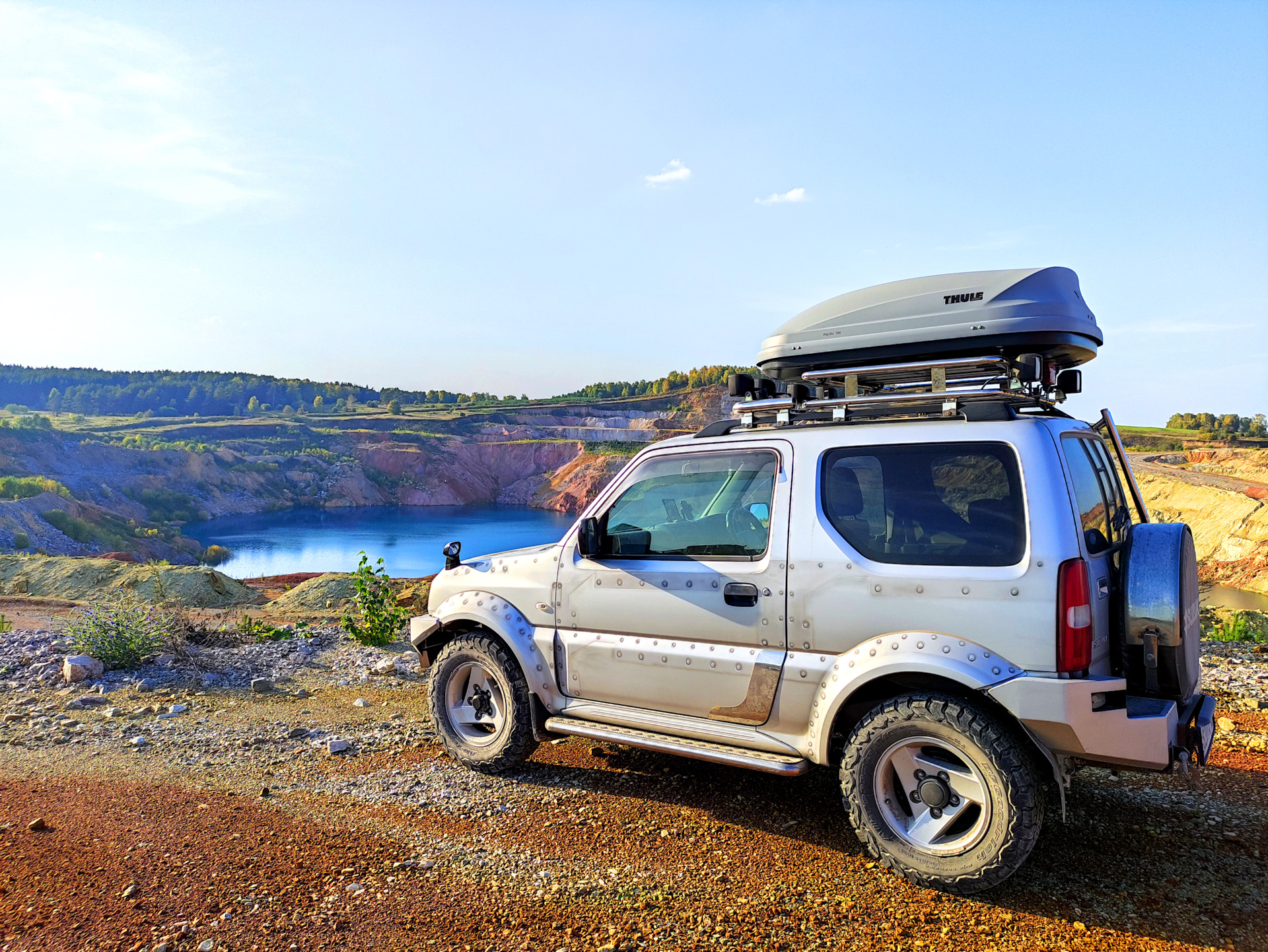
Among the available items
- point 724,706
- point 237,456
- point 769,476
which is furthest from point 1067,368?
point 237,456

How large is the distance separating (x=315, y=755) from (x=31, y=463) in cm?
6622

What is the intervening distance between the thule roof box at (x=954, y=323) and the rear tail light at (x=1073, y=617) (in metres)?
1.19

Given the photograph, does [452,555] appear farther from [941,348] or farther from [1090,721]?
[1090,721]

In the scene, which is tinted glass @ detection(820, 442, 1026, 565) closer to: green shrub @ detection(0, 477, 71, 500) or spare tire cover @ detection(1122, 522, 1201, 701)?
spare tire cover @ detection(1122, 522, 1201, 701)

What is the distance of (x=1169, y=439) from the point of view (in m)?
77.5

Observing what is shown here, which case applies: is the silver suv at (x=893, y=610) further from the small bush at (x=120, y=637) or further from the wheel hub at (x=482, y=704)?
the small bush at (x=120, y=637)

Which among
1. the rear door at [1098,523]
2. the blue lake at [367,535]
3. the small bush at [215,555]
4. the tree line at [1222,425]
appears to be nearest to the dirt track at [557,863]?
the rear door at [1098,523]

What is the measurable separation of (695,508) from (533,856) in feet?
6.65

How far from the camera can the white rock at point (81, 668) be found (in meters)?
7.24

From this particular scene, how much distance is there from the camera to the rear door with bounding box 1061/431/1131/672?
3.51m

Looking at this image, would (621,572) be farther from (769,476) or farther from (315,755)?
(315,755)

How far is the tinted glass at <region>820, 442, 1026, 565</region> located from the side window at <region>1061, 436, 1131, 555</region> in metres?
0.32

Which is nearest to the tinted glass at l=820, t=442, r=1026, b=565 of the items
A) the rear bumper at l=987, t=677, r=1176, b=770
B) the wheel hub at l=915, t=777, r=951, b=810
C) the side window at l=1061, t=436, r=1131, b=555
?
the side window at l=1061, t=436, r=1131, b=555

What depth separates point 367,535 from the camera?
195ft
